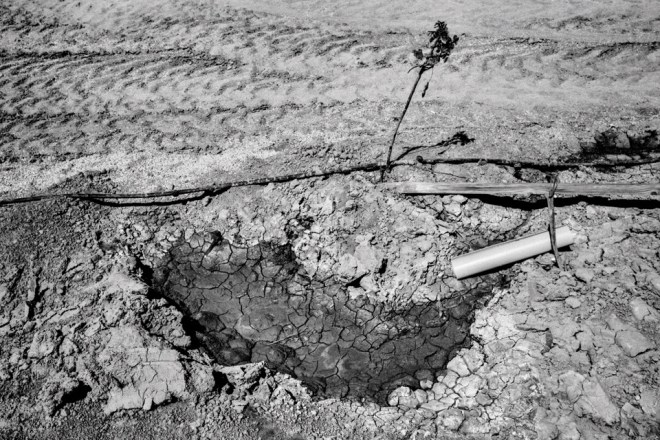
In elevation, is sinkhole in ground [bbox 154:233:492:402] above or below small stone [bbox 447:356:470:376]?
above

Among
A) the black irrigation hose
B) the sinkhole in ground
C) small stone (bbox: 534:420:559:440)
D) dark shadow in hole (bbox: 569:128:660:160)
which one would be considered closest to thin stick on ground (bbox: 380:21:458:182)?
the black irrigation hose

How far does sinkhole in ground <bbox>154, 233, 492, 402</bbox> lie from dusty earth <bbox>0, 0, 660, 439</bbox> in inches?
0.6

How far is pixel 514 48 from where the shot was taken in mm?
5480

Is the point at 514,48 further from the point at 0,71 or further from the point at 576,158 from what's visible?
the point at 0,71

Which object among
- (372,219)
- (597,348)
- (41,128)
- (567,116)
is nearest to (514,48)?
(567,116)

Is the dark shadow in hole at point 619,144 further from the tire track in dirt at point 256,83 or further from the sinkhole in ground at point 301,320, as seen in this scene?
the sinkhole in ground at point 301,320

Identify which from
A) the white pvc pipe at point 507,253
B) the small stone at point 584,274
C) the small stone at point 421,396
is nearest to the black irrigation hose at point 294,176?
the white pvc pipe at point 507,253

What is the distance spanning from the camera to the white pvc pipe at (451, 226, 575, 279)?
11.5 ft

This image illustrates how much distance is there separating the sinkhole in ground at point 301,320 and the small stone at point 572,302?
1.84 feet

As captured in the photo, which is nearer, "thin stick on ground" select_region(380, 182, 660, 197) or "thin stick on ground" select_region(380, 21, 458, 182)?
"thin stick on ground" select_region(380, 182, 660, 197)

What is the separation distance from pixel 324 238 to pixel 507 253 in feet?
4.69

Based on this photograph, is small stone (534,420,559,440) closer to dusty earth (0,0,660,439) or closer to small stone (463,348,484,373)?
dusty earth (0,0,660,439)

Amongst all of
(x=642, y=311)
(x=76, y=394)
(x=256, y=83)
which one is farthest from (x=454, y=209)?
(x=76, y=394)

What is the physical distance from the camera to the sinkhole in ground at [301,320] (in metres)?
3.30
